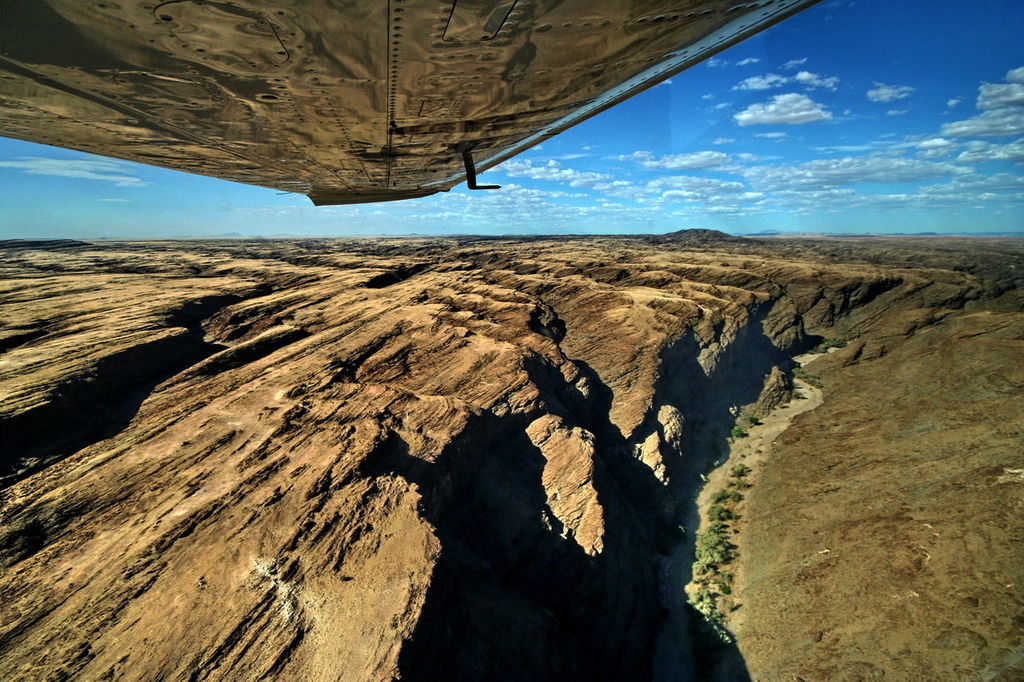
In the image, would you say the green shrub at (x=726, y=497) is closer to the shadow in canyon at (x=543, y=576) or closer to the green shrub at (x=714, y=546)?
the shadow in canyon at (x=543, y=576)

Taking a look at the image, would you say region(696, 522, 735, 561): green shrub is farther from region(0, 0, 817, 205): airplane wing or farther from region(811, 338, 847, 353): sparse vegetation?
region(811, 338, 847, 353): sparse vegetation

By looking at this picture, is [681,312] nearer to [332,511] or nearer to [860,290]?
[332,511]

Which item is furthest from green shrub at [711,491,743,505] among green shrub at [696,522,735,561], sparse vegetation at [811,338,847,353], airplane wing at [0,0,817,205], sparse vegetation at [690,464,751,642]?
sparse vegetation at [811,338,847,353]

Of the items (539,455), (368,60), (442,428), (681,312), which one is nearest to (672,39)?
(368,60)

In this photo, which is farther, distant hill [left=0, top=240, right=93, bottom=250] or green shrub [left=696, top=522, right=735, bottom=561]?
distant hill [left=0, top=240, right=93, bottom=250]

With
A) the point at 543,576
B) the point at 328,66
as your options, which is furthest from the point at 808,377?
the point at 328,66

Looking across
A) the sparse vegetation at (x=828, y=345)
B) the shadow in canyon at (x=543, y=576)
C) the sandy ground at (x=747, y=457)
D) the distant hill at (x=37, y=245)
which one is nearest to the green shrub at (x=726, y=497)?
the sandy ground at (x=747, y=457)
